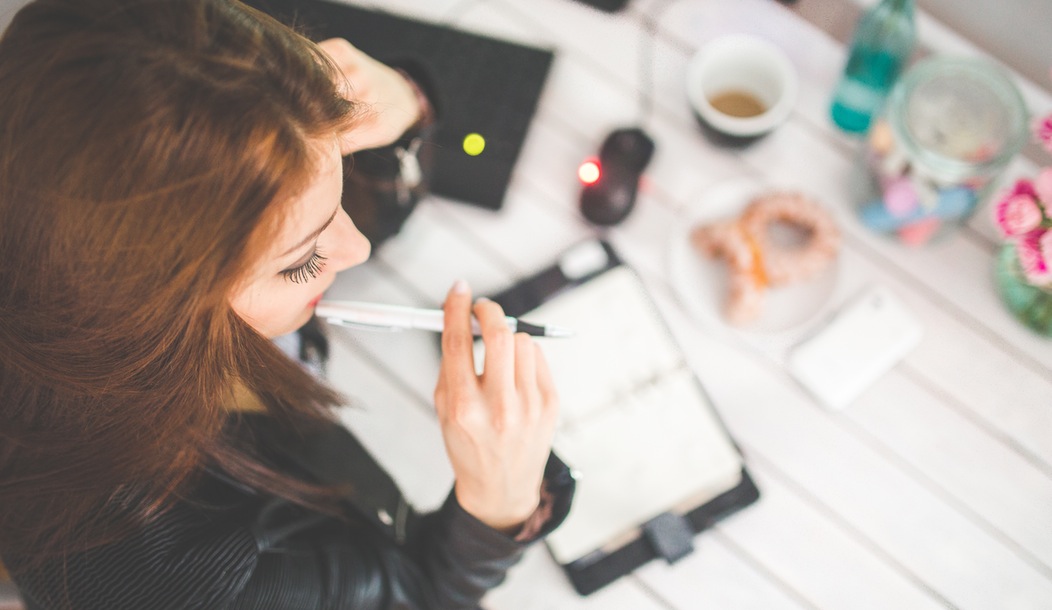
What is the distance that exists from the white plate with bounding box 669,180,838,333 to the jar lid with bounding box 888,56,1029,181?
0.54 feet

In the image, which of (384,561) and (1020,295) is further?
(1020,295)

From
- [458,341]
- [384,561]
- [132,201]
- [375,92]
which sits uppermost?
[132,201]

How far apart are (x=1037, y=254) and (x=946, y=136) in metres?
0.18

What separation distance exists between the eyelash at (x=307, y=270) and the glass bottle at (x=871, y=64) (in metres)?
0.66

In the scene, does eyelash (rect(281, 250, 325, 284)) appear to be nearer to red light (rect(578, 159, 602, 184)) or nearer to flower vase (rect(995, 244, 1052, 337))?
red light (rect(578, 159, 602, 184))

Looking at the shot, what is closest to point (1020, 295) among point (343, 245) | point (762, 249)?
point (762, 249)

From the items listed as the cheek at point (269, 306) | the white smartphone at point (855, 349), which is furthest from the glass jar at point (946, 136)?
the cheek at point (269, 306)

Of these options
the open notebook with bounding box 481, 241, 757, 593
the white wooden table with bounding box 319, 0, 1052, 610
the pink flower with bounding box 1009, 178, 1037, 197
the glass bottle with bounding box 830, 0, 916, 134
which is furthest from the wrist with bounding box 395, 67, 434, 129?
the pink flower with bounding box 1009, 178, 1037, 197

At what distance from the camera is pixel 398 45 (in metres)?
0.92

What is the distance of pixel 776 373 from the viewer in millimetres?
857

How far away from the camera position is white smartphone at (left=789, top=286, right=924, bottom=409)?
829mm

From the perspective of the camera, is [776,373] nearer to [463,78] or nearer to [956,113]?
[956,113]

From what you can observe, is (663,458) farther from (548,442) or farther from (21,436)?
(21,436)

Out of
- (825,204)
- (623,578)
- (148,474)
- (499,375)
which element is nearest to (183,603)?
(148,474)
